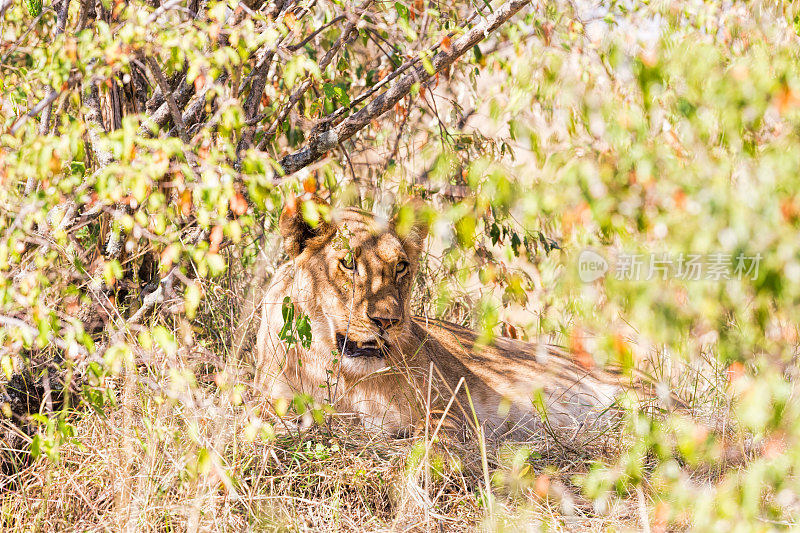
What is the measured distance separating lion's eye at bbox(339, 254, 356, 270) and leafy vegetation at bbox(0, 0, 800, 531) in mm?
493

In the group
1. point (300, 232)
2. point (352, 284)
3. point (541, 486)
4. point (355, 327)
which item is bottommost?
point (541, 486)

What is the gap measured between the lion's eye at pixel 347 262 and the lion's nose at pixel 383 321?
0.95 feet

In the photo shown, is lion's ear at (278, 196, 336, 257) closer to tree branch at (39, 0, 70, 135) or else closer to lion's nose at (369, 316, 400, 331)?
lion's nose at (369, 316, 400, 331)

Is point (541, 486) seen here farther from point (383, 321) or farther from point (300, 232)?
point (300, 232)

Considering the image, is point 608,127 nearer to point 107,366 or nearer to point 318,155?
point 107,366

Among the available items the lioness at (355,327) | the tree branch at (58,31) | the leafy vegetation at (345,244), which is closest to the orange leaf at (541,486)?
the leafy vegetation at (345,244)

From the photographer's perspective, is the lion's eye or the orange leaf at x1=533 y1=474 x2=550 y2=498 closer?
the orange leaf at x1=533 y1=474 x2=550 y2=498

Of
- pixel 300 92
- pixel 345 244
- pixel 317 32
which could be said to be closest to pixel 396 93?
pixel 317 32

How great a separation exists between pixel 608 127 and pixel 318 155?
230 cm

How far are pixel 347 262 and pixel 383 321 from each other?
360mm

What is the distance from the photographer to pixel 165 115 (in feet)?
12.5

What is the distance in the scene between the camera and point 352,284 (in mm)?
3814

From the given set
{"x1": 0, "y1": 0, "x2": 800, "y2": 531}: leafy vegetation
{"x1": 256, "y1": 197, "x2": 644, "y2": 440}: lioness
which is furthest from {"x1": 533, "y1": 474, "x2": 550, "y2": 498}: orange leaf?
{"x1": 256, "y1": 197, "x2": 644, "y2": 440}: lioness

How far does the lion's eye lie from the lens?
3.80m
